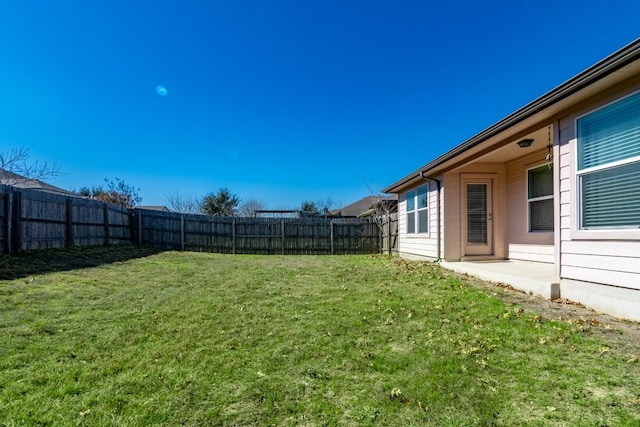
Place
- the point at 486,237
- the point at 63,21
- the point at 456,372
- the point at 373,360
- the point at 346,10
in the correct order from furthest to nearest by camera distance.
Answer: the point at 346,10, the point at 63,21, the point at 486,237, the point at 373,360, the point at 456,372

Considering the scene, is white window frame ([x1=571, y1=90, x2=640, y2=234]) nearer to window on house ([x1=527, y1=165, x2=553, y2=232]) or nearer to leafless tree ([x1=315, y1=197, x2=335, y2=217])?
window on house ([x1=527, y1=165, x2=553, y2=232])

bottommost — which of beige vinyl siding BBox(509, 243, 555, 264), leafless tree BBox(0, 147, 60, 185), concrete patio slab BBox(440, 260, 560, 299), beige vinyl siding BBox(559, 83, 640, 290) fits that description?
concrete patio slab BBox(440, 260, 560, 299)

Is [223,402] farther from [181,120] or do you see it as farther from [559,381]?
[181,120]

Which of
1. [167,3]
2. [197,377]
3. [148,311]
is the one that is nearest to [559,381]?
[197,377]

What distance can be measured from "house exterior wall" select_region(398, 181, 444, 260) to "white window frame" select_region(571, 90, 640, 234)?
3900 mm

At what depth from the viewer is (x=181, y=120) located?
1588cm

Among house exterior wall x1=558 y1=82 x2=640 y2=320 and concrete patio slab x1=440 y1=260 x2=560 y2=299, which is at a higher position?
house exterior wall x1=558 y1=82 x2=640 y2=320

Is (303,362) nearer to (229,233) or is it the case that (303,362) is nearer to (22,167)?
(229,233)

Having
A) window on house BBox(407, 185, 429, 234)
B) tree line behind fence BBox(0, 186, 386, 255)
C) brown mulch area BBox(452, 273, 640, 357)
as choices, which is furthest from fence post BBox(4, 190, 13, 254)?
window on house BBox(407, 185, 429, 234)

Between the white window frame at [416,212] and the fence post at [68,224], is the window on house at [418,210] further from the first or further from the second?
the fence post at [68,224]

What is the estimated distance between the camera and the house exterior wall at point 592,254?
346 cm

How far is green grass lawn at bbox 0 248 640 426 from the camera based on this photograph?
6.15 ft

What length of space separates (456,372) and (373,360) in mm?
644

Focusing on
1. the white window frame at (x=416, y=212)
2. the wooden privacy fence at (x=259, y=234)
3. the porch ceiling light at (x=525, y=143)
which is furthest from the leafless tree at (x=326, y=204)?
the porch ceiling light at (x=525, y=143)
